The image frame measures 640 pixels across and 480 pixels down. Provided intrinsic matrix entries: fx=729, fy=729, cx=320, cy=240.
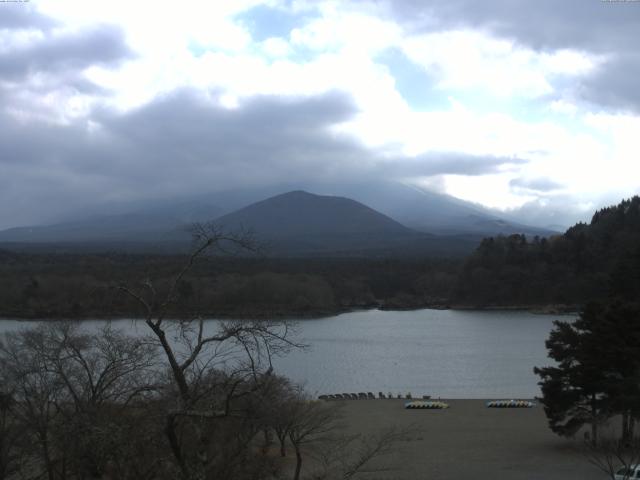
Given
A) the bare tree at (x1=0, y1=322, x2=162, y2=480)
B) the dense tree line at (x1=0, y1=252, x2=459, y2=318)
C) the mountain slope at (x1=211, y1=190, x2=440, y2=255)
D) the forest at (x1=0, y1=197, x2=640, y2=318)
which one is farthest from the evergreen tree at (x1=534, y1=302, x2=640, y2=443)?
the mountain slope at (x1=211, y1=190, x2=440, y2=255)

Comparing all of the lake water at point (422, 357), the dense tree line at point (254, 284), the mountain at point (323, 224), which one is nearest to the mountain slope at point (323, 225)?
the mountain at point (323, 224)

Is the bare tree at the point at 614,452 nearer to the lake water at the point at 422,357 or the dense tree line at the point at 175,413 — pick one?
the dense tree line at the point at 175,413

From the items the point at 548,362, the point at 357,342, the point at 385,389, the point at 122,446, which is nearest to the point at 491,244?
the point at 357,342

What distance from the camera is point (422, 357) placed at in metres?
30.1

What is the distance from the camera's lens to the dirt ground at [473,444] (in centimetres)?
1223

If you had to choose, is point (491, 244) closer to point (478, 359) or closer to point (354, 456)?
point (478, 359)

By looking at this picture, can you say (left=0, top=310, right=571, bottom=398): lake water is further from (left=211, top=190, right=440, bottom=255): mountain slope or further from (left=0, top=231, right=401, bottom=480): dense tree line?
(left=211, top=190, right=440, bottom=255): mountain slope

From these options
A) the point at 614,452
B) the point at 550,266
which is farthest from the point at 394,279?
the point at 614,452

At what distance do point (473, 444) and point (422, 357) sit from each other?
15.3m

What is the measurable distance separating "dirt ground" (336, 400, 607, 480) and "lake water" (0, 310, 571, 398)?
2.59m

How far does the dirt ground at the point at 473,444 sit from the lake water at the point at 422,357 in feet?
8.49

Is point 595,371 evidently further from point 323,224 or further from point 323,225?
point 323,224

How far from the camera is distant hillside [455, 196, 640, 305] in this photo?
54562 mm

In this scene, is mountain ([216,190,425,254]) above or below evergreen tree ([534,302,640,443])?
above
